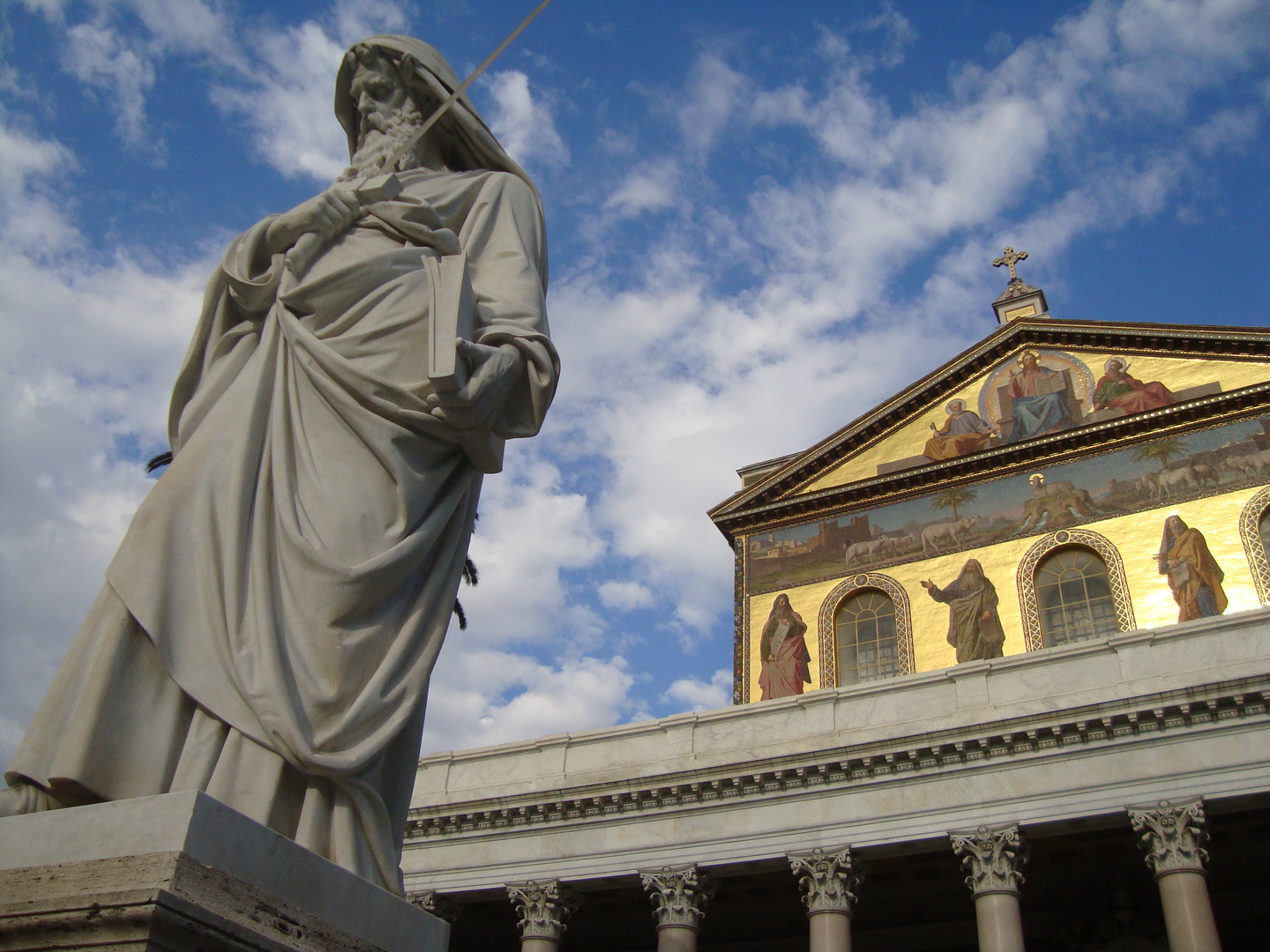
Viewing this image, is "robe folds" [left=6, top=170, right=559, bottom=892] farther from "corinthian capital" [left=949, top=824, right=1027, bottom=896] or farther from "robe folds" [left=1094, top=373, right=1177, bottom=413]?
"robe folds" [left=1094, top=373, right=1177, bottom=413]

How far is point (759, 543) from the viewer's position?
23.0 meters

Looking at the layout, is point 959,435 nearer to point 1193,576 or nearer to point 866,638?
point 866,638

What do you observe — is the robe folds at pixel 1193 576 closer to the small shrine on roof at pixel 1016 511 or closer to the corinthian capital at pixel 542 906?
the small shrine on roof at pixel 1016 511

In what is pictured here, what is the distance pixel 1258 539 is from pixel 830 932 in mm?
9863

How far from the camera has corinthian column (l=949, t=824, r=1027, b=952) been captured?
13.6m

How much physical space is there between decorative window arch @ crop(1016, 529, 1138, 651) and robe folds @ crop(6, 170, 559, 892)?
704 inches

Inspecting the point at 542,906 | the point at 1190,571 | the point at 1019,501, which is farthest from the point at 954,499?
the point at 542,906

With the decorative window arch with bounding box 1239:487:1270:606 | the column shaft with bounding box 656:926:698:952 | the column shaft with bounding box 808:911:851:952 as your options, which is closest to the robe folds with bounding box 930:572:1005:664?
the decorative window arch with bounding box 1239:487:1270:606

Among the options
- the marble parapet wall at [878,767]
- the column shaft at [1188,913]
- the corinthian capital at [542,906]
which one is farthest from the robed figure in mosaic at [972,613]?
the corinthian capital at [542,906]

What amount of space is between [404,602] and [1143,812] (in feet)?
45.5

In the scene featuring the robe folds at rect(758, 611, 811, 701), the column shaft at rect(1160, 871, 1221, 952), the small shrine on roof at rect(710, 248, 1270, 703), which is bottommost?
the column shaft at rect(1160, 871, 1221, 952)

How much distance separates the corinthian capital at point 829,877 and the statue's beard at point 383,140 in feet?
45.7

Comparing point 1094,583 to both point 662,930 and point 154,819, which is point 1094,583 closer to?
point 662,930

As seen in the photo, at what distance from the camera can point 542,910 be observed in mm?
16547
